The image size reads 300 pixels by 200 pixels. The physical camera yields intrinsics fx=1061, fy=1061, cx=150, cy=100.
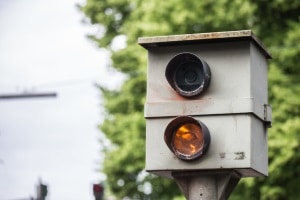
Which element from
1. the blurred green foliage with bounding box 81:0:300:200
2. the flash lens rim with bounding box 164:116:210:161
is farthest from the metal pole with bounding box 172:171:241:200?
the blurred green foliage with bounding box 81:0:300:200

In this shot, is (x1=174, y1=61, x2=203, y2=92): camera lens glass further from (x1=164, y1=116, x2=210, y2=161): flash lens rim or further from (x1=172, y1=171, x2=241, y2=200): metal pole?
(x1=172, y1=171, x2=241, y2=200): metal pole

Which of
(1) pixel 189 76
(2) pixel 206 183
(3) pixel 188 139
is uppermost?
(1) pixel 189 76

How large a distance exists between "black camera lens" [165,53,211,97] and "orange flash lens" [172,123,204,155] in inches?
6.5

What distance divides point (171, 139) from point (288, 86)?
13.7 m

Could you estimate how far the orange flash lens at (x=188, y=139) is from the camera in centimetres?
465

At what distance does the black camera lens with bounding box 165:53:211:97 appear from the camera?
4.74m

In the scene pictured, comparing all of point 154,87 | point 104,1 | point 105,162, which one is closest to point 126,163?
point 105,162

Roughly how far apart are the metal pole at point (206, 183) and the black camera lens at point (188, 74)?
1.19ft

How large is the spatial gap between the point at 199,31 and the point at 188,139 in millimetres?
14881

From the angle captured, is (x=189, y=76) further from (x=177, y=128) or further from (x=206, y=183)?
(x=206, y=183)

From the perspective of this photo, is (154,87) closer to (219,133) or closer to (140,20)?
(219,133)

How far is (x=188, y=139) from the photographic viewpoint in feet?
15.5

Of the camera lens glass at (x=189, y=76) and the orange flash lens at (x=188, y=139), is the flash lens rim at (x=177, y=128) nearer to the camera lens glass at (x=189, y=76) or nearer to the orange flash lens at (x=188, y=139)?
the orange flash lens at (x=188, y=139)

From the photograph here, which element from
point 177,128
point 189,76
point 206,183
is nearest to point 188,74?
point 189,76
